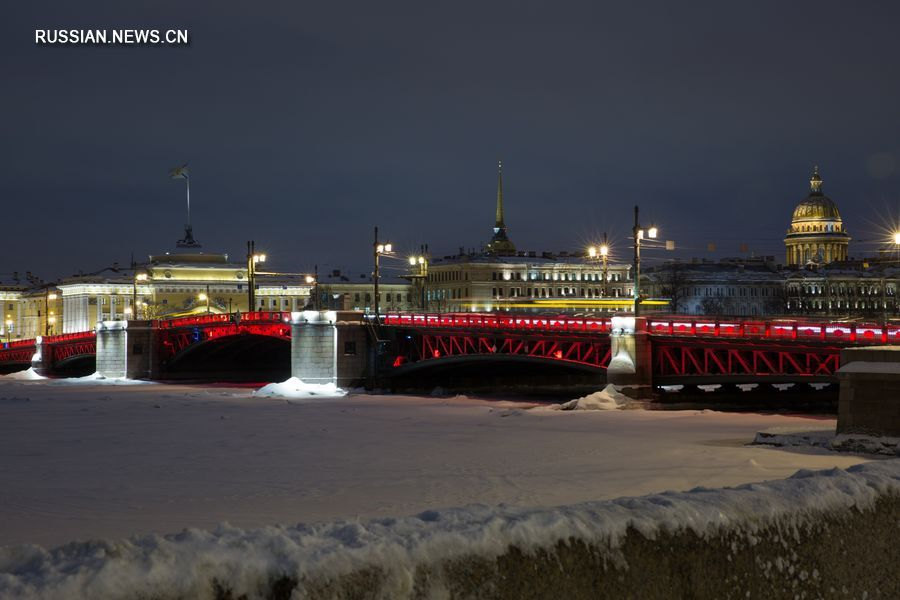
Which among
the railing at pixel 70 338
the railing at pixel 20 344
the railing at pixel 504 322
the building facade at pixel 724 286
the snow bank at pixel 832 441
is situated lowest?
the snow bank at pixel 832 441

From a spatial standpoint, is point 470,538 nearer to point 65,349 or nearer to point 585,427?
point 585,427

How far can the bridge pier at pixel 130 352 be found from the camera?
74062 mm

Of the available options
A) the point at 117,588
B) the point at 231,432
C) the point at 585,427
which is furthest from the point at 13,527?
the point at 585,427

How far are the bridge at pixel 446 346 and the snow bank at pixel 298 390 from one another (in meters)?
0.90

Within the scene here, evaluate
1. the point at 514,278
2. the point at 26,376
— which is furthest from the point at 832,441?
the point at 514,278

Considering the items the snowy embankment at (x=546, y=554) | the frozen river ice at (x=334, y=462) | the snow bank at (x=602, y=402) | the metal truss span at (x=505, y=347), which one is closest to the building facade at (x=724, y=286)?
the metal truss span at (x=505, y=347)

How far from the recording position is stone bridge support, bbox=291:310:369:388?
57188mm

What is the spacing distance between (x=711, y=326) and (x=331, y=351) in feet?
74.8

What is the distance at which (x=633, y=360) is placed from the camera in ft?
135

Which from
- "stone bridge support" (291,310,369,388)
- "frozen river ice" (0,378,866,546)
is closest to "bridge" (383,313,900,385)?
"frozen river ice" (0,378,866,546)

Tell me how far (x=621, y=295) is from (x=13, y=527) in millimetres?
135125

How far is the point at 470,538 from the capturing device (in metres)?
8.38

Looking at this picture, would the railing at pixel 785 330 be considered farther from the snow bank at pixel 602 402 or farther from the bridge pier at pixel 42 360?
the bridge pier at pixel 42 360

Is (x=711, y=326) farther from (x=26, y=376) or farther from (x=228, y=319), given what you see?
(x=26, y=376)
